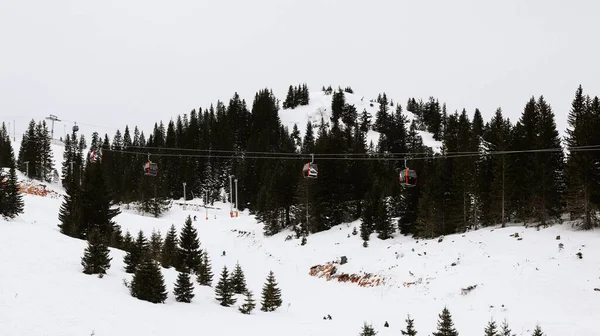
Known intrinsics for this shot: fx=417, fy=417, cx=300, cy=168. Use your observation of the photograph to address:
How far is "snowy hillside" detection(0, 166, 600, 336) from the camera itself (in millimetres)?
14562

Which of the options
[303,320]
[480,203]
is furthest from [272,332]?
[480,203]

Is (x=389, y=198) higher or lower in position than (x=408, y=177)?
lower

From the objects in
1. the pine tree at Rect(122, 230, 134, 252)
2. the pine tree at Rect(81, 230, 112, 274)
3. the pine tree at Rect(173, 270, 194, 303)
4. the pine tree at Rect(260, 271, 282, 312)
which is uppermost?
the pine tree at Rect(81, 230, 112, 274)

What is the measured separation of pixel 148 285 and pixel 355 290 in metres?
16.9

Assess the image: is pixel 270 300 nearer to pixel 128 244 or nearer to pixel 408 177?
pixel 128 244

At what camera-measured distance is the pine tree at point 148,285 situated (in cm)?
1808

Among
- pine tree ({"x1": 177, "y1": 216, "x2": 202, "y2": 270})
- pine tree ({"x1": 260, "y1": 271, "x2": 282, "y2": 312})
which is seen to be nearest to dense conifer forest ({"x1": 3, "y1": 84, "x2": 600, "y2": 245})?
pine tree ({"x1": 177, "y1": 216, "x2": 202, "y2": 270})

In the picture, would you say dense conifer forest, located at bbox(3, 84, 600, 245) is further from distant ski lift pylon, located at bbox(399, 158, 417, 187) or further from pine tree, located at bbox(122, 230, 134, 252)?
pine tree, located at bbox(122, 230, 134, 252)

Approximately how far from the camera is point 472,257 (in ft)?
97.4

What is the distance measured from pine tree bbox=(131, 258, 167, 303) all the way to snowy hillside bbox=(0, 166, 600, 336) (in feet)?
1.58

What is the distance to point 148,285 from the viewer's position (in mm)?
18250

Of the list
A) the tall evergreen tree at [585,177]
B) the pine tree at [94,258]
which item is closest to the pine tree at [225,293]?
the pine tree at [94,258]

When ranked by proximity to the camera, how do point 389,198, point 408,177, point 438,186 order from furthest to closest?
point 389,198 < point 438,186 < point 408,177

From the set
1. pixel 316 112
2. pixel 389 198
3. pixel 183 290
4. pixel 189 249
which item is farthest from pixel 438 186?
pixel 316 112
